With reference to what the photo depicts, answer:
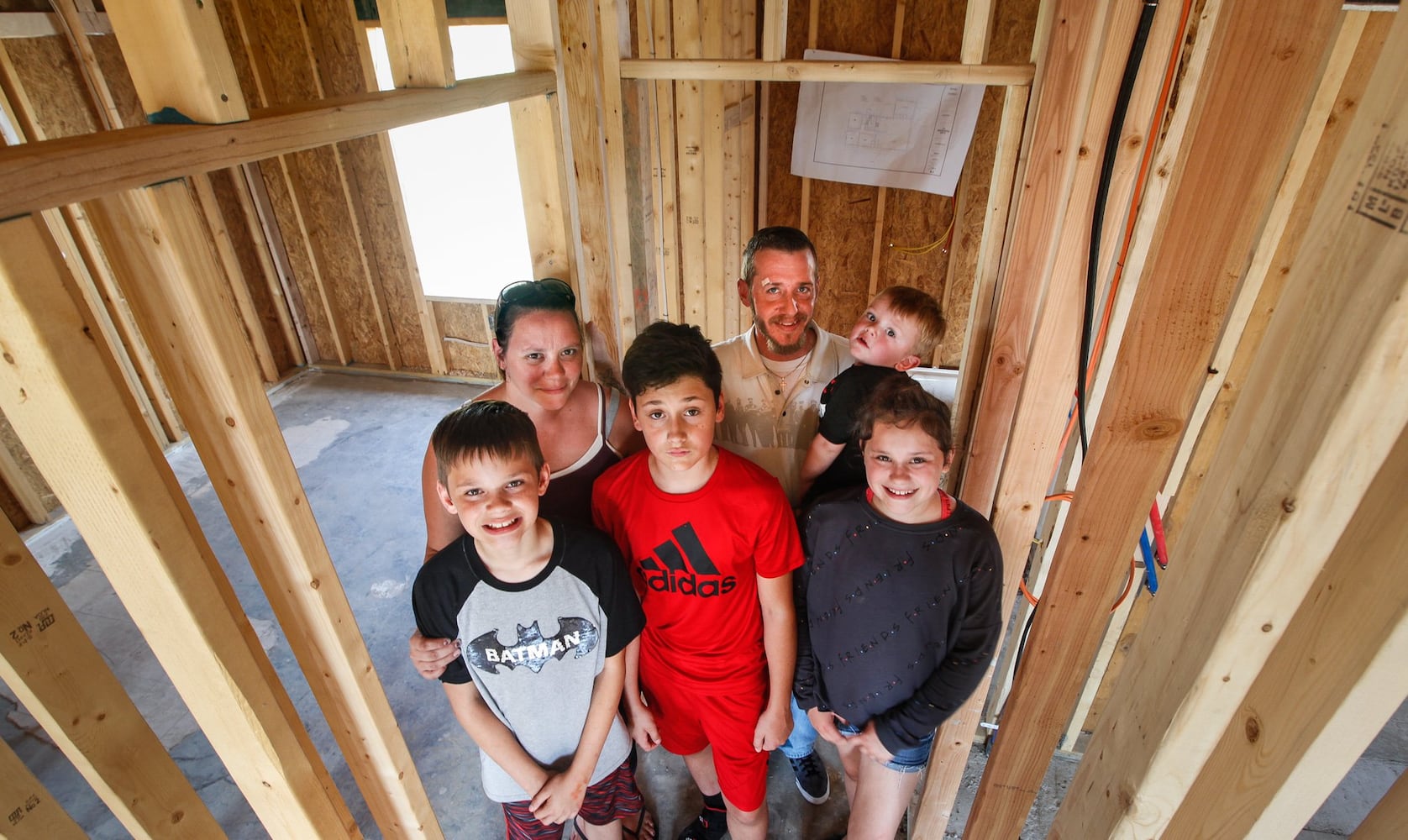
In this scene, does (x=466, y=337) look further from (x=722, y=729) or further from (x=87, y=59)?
(x=722, y=729)

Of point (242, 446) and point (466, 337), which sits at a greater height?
point (242, 446)

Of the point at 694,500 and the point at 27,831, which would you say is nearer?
the point at 27,831

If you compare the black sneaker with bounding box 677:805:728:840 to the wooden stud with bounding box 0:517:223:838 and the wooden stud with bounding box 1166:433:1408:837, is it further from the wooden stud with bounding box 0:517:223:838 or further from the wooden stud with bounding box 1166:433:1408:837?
the wooden stud with bounding box 1166:433:1408:837

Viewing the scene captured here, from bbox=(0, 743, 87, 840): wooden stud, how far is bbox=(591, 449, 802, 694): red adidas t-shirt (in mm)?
1065

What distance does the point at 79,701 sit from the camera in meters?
0.99

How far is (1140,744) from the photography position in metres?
0.80

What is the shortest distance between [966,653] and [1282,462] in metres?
1.02

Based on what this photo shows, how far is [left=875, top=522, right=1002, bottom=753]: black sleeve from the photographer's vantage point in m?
1.44

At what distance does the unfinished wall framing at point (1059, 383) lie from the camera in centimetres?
59

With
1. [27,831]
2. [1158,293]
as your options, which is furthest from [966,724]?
[27,831]

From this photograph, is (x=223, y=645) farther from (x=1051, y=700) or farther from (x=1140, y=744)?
(x=1051, y=700)

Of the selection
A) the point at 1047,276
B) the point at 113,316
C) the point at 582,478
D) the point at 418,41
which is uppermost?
the point at 418,41

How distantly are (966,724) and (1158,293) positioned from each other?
1395mm

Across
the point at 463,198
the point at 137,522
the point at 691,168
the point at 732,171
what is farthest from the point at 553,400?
the point at 463,198
